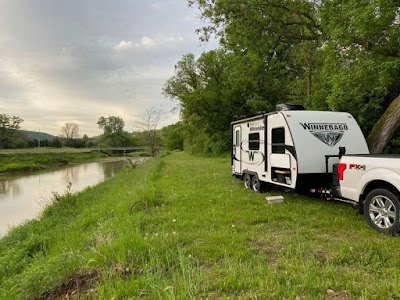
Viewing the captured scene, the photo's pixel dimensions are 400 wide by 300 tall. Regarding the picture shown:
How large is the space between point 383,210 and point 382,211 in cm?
4

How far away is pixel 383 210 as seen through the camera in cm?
611

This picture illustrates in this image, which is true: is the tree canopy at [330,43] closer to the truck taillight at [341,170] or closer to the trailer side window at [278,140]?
the trailer side window at [278,140]

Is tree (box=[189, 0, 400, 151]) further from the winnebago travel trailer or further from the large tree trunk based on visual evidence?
the winnebago travel trailer

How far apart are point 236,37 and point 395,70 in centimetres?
670

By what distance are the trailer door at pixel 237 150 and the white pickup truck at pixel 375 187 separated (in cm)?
587

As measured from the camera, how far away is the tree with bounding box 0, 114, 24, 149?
3066 inches

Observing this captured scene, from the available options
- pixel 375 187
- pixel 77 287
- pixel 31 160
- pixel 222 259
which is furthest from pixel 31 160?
pixel 375 187

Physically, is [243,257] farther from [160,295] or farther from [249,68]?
[249,68]

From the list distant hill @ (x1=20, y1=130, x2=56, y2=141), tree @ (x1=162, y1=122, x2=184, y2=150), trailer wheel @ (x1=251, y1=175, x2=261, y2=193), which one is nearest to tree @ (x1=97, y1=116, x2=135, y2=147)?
distant hill @ (x1=20, y1=130, x2=56, y2=141)

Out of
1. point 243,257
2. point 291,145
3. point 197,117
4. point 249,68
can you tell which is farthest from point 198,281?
point 197,117

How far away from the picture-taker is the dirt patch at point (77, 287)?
4116mm

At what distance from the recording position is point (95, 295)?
392 cm

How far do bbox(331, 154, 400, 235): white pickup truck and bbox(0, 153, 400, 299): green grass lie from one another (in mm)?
315

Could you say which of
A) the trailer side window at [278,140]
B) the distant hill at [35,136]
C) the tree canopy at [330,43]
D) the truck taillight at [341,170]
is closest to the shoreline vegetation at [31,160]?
the distant hill at [35,136]
